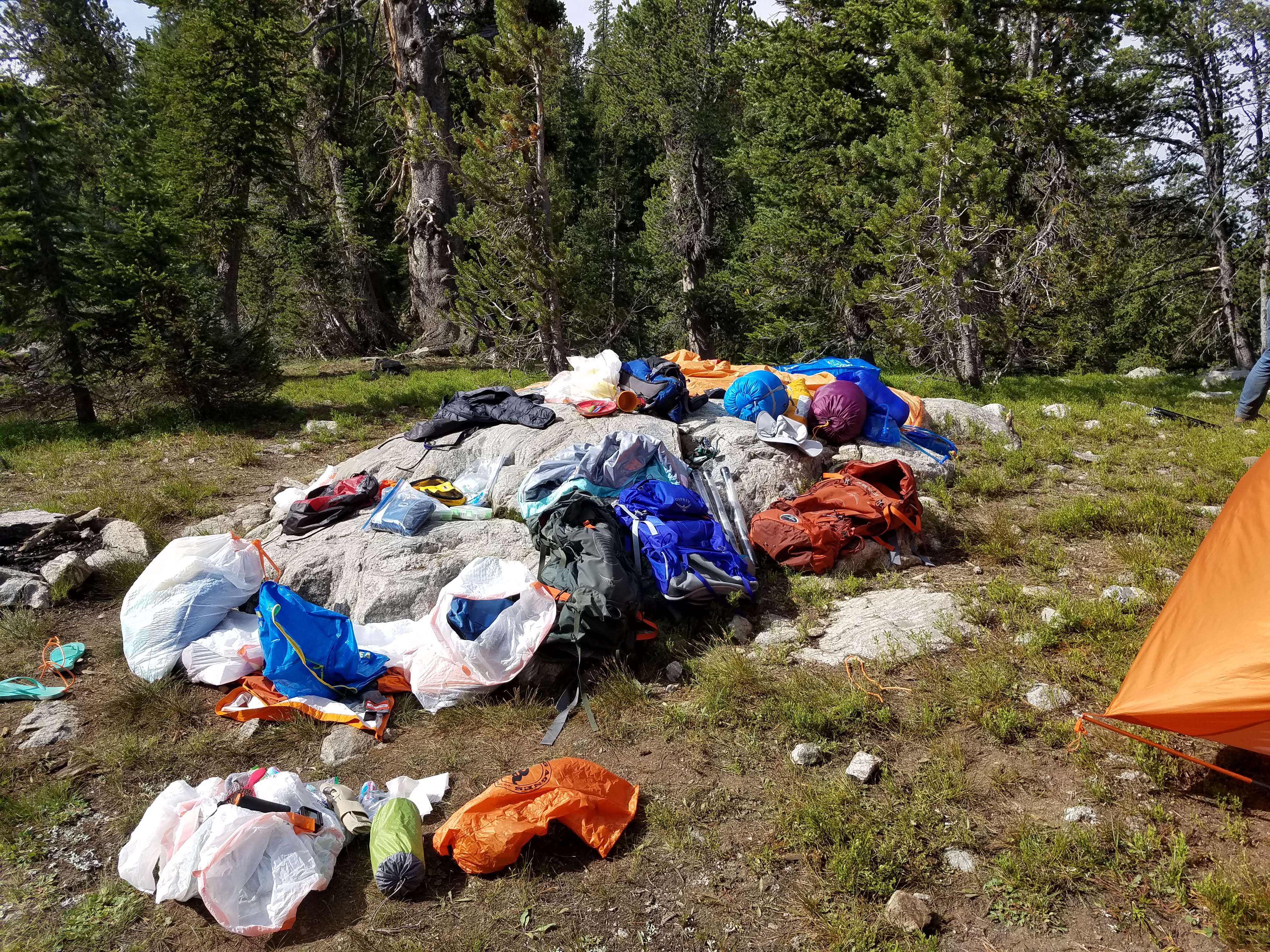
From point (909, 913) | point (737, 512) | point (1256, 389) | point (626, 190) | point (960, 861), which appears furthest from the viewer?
point (626, 190)

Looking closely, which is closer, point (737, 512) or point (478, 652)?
point (478, 652)

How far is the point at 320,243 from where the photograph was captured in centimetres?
1927

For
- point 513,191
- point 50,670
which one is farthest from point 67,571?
point 513,191

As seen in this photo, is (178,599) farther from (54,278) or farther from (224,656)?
(54,278)

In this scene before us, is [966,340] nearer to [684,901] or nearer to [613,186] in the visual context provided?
[684,901]

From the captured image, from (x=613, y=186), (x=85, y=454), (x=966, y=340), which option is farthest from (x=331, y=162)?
(x=966, y=340)

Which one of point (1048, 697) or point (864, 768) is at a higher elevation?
point (1048, 697)

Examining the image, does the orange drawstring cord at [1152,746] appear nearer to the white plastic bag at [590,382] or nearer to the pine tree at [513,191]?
the white plastic bag at [590,382]

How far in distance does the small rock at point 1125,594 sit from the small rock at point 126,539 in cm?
716

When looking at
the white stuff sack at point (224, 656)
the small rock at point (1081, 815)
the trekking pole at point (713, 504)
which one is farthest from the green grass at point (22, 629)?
the small rock at point (1081, 815)

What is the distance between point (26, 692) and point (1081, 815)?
575 cm

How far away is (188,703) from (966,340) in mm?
10301

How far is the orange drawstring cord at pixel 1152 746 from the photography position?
3.03 m

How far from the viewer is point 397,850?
311 cm
